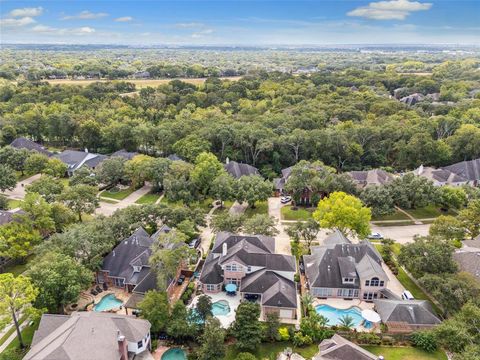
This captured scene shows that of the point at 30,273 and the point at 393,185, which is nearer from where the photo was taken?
the point at 30,273

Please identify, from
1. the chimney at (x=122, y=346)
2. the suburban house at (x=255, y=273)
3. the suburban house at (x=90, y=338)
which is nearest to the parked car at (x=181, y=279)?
the suburban house at (x=255, y=273)

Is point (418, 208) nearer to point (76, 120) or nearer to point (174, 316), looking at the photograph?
point (174, 316)

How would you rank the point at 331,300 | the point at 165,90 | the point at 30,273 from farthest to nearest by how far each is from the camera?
the point at 165,90
the point at 331,300
the point at 30,273

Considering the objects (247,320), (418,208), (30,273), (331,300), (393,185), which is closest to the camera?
(247,320)

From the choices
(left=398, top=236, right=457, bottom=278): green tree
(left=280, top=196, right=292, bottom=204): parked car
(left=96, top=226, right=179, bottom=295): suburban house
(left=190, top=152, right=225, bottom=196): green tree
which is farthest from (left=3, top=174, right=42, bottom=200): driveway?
(left=398, top=236, right=457, bottom=278): green tree

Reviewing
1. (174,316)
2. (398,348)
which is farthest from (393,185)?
(174,316)

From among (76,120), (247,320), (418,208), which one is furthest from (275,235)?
(76,120)

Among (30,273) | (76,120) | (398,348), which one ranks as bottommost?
(398,348)

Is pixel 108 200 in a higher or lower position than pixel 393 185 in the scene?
lower

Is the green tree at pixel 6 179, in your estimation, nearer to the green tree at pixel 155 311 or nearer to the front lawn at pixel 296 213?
the green tree at pixel 155 311
